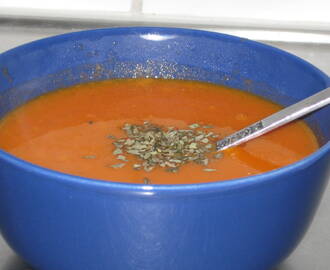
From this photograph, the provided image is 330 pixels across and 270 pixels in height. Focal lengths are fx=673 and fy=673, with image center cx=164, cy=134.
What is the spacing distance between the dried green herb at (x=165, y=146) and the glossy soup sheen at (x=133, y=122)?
0.04 feet

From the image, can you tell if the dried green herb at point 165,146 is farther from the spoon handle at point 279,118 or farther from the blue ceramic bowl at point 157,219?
the blue ceramic bowl at point 157,219

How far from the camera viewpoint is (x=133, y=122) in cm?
113

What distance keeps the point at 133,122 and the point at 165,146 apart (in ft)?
0.47

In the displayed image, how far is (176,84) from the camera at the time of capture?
1259mm

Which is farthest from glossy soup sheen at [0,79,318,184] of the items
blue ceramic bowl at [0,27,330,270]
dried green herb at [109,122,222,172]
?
blue ceramic bowl at [0,27,330,270]

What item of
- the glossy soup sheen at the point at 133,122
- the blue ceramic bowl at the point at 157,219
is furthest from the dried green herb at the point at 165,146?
the blue ceramic bowl at the point at 157,219

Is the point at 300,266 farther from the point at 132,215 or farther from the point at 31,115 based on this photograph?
the point at 31,115

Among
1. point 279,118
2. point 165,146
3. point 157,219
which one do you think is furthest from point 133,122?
point 157,219

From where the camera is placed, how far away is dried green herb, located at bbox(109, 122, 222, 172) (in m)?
0.96

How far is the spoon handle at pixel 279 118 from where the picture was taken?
0.92 m

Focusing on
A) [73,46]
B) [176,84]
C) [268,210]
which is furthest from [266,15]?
[268,210]

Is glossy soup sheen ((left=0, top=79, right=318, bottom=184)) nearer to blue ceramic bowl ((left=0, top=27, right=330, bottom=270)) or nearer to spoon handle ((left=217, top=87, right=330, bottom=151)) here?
spoon handle ((left=217, top=87, right=330, bottom=151))

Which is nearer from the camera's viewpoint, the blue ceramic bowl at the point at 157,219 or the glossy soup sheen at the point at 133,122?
the blue ceramic bowl at the point at 157,219

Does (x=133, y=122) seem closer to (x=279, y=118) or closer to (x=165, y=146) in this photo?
(x=165, y=146)
